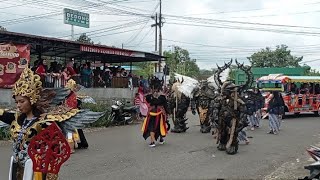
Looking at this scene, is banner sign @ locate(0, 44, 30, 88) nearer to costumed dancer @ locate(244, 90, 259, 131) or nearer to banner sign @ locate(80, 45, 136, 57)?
banner sign @ locate(80, 45, 136, 57)

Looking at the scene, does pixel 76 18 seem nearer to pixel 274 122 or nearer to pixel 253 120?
pixel 253 120

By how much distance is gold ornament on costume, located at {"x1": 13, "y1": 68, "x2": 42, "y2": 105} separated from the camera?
14.9 ft

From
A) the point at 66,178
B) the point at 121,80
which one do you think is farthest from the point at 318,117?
the point at 66,178

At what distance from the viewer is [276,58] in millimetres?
52844

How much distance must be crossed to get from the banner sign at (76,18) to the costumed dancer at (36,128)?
27.1 m

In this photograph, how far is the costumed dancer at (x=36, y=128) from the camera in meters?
4.41

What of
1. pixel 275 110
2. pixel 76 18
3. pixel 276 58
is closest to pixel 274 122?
pixel 275 110

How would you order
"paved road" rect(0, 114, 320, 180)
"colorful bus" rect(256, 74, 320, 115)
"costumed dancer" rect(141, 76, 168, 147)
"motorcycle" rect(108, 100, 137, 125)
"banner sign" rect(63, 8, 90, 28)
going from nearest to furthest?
1. "paved road" rect(0, 114, 320, 180)
2. "costumed dancer" rect(141, 76, 168, 147)
3. "motorcycle" rect(108, 100, 137, 125)
4. "colorful bus" rect(256, 74, 320, 115)
5. "banner sign" rect(63, 8, 90, 28)

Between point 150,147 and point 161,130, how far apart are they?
0.62m

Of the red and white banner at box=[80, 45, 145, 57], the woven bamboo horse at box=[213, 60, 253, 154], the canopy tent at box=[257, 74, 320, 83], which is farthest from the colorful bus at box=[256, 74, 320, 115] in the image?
the woven bamboo horse at box=[213, 60, 253, 154]

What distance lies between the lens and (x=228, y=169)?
9562 mm

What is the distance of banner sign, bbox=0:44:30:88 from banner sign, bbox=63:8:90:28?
15220mm

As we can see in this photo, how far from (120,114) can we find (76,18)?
15383mm

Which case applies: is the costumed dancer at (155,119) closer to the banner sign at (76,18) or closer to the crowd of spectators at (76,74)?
the crowd of spectators at (76,74)
